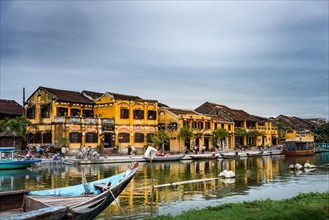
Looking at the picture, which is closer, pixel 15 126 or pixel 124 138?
pixel 15 126

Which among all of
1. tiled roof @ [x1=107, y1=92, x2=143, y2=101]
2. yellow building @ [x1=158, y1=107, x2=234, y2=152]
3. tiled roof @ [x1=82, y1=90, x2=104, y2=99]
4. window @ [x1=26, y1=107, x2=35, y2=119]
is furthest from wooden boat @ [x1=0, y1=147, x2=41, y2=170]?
yellow building @ [x1=158, y1=107, x2=234, y2=152]

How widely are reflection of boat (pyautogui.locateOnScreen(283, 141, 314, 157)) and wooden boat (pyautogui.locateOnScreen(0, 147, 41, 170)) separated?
3905cm

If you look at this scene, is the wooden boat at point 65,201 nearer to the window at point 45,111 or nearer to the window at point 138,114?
the window at point 45,111

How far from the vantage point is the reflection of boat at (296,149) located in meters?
57.4

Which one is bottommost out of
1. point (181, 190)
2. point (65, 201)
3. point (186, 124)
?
A: point (181, 190)

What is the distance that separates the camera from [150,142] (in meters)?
52.2

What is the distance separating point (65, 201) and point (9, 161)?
2391cm

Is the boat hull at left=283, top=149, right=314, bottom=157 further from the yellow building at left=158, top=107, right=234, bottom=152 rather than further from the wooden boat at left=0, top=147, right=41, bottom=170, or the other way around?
the wooden boat at left=0, top=147, right=41, bottom=170

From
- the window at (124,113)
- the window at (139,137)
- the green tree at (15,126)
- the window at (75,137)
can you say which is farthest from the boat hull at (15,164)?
the window at (139,137)

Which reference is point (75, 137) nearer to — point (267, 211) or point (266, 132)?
point (267, 211)

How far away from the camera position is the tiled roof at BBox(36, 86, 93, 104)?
46281 millimetres

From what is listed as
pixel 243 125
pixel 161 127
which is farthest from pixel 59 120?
pixel 243 125

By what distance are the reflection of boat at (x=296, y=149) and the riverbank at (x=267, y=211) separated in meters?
45.7

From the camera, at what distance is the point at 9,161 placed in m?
32.7
